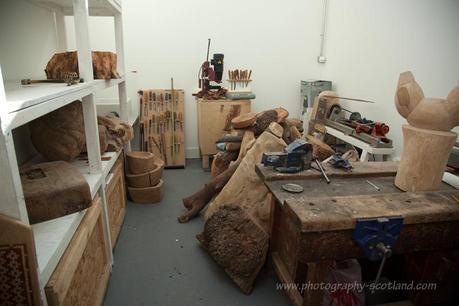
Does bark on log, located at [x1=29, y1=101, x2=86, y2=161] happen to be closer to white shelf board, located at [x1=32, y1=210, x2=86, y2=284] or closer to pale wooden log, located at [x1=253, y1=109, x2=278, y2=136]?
white shelf board, located at [x1=32, y1=210, x2=86, y2=284]

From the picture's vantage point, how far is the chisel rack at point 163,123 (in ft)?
11.2

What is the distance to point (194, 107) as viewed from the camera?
151 inches

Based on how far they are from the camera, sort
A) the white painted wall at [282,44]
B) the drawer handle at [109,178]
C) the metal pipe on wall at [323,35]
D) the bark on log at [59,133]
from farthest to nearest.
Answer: the metal pipe on wall at [323,35] → the white painted wall at [282,44] → the drawer handle at [109,178] → the bark on log at [59,133]

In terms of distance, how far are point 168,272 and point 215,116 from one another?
2.01m

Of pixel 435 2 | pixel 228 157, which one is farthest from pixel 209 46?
pixel 435 2

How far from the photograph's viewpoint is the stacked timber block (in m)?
3.37

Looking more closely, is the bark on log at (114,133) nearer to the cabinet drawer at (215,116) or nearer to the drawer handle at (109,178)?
the drawer handle at (109,178)

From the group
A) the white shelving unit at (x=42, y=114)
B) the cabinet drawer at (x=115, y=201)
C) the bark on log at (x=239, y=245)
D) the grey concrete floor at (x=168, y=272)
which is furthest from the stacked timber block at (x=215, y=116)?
the bark on log at (x=239, y=245)

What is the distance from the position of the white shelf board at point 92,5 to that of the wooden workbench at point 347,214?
1.75m

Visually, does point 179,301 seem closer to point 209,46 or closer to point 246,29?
point 209,46

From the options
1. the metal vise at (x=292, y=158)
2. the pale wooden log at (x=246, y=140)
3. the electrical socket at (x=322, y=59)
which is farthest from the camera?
the electrical socket at (x=322, y=59)

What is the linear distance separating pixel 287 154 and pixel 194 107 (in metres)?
2.64

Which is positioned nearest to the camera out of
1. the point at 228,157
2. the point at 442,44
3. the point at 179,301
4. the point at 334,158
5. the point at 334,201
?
A: the point at 334,201

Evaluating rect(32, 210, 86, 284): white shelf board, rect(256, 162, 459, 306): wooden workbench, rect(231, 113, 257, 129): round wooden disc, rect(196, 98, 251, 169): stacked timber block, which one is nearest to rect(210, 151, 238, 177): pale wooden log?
rect(231, 113, 257, 129): round wooden disc
